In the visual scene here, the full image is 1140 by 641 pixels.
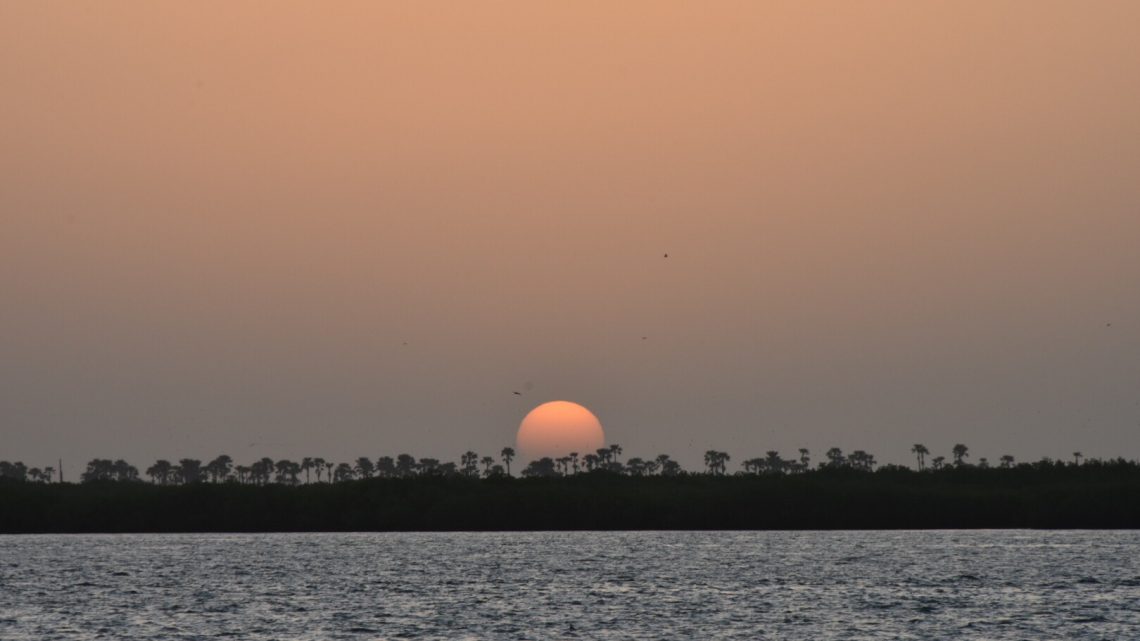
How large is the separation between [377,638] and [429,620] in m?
6.59

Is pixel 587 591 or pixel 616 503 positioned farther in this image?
pixel 616 503

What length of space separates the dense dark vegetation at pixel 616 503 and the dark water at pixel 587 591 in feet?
9.21

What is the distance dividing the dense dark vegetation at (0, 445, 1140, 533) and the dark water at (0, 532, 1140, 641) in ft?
9.21

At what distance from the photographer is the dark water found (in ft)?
200

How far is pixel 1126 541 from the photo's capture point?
118m

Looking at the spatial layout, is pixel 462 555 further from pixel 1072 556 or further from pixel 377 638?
pixel 377 638

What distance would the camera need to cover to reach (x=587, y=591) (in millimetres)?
79250

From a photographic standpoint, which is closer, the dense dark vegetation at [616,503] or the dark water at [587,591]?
the dark water at [587,591]

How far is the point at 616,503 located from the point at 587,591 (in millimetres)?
50120

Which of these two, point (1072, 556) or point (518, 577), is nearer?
point (518, 577)

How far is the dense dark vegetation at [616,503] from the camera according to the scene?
12200 cm

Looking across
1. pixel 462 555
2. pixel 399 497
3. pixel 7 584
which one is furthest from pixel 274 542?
pixel 7 584

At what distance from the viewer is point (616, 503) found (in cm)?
12925

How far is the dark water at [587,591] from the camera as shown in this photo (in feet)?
200
